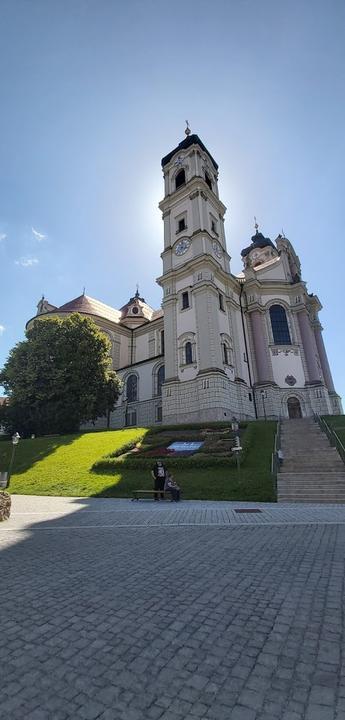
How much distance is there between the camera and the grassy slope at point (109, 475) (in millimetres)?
15141

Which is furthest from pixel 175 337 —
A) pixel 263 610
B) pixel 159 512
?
pixel 263 610

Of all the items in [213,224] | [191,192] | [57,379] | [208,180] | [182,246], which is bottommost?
[57,379]

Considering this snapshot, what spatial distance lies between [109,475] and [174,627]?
16188mm

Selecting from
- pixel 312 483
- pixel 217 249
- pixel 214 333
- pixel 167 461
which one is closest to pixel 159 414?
pixel 214 333

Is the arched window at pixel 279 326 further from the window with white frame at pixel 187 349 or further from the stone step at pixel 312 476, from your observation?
the stone step at pixel 312 476

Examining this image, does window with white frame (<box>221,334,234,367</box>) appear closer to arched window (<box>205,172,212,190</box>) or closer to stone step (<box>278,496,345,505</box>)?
stone step (<box>278,496,345,505</box>)

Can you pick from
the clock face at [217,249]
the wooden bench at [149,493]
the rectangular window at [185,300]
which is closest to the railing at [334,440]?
the wooden bench at [149,493]

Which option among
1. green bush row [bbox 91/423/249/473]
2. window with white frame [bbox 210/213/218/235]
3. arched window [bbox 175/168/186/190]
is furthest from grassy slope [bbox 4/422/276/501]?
arched window [bbox 175/168/186/190]

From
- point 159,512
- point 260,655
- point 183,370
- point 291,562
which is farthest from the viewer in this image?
point 183,370

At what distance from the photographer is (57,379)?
32281 mm

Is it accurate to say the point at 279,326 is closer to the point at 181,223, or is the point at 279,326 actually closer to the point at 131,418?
the point at 181,223

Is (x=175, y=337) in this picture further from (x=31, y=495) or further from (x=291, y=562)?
(x=291, y=562)

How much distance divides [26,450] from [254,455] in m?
18.3

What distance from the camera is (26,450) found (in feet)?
89.5
